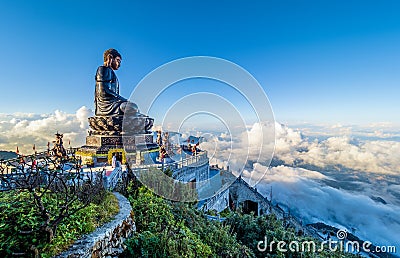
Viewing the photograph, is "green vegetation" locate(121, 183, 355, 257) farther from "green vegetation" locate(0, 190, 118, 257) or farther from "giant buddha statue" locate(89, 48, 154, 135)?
"giant buddha statue" locate(89, 48, 154, 135)

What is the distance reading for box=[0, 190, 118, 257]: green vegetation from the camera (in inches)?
112

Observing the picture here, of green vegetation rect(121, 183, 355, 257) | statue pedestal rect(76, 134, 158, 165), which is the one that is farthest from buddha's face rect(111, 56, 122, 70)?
green vegetation rect(121, 183, 355, 257)

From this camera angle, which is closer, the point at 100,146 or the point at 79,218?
the point at 79,218

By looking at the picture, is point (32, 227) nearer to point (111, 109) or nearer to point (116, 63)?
point (111, 109)

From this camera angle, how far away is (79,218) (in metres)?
3.66

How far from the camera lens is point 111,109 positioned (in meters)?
13.8

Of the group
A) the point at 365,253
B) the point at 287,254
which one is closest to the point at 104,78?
the point at 287,254

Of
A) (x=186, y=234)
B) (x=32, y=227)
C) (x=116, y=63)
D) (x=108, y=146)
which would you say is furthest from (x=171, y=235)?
(x=116, y=63)

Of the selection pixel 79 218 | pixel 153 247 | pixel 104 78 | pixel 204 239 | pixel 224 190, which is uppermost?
pixel 104 78

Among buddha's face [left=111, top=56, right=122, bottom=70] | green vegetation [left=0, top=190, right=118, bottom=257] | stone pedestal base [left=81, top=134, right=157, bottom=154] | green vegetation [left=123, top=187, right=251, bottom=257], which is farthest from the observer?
buddha's face [left=111, top=56, right=122, bottom=70]

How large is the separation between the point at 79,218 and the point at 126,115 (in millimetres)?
10522

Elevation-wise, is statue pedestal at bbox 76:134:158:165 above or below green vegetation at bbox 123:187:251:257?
above

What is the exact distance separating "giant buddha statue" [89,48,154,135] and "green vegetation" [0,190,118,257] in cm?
961

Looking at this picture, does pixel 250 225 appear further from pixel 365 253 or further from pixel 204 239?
pixel 365 253
